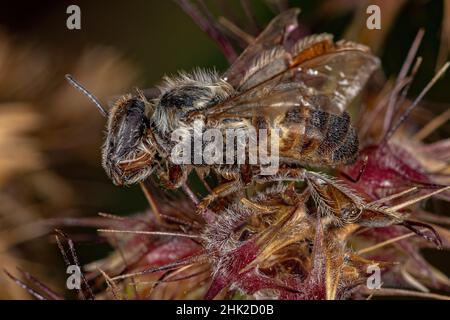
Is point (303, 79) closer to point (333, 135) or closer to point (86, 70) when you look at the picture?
point (333, 135)

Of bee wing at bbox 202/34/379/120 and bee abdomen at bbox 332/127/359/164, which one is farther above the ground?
bee wing at bbox 202/34/379/120

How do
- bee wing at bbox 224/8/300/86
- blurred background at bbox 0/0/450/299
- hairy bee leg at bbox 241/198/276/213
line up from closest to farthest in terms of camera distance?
hairy bee leg at bbox 241/198/276/213 → bee wing at bbox 224/8/300/86 → blurred background at bbox 0/0/450/299

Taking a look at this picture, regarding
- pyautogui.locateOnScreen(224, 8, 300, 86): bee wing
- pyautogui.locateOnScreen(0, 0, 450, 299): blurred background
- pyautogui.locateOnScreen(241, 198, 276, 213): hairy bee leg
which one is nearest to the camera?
pyautogui.locateOnScreen(241, 198, 276, 213): hairy bee leg

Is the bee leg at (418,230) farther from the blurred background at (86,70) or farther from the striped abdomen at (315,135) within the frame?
the blurred background at (86,70)

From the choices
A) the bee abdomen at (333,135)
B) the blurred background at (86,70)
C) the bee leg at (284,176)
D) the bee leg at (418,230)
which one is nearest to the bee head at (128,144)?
the bee leg at (284,176)

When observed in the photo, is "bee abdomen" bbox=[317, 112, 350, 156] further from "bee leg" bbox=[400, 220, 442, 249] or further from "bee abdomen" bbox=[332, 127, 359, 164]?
"bee leg" bbox=[400, 220, 442, 249]

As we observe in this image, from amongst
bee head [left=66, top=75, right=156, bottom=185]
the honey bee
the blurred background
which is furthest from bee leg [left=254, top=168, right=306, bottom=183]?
the blurred background
